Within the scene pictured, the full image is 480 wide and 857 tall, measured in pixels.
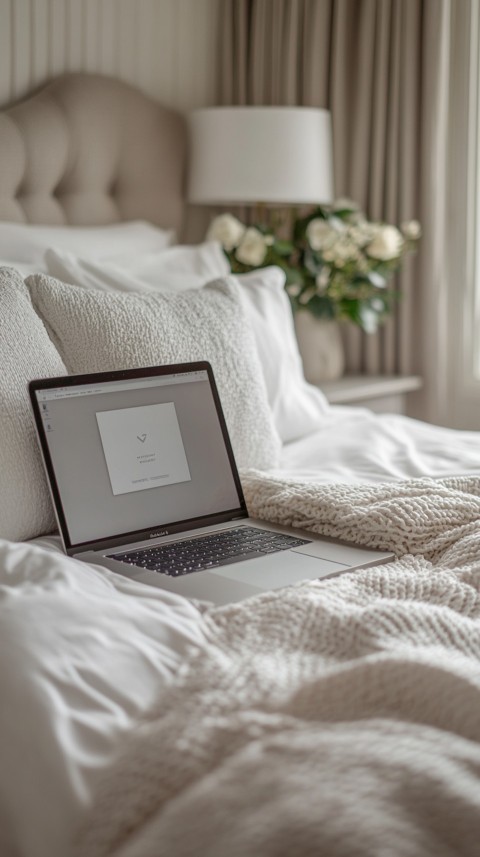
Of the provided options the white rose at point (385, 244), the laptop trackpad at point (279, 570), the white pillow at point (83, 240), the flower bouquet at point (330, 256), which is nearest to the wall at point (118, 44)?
the white pillow at point (83, 240)

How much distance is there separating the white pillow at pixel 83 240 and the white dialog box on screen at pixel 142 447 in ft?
2.18

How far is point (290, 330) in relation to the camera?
2.01m

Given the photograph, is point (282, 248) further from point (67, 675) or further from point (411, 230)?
point (67, 675)

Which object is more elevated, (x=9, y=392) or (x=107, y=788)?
(x=9, y=392)

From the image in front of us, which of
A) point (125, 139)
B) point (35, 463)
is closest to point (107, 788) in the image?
point (35, 463)

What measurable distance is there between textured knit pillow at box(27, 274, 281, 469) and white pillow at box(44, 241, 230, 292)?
0.20 meters

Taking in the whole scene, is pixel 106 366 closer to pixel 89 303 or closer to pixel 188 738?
pixel 89 303

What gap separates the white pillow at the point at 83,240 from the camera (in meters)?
1.92

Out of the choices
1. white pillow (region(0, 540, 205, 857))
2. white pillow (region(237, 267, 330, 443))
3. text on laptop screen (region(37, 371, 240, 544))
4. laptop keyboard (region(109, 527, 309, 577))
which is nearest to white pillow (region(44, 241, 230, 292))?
white pillow (region(237, 267, 330, 443))

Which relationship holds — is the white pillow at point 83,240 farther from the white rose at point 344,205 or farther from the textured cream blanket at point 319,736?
the textured cream blanket at point 319,736

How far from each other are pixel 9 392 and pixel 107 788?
0.67 m

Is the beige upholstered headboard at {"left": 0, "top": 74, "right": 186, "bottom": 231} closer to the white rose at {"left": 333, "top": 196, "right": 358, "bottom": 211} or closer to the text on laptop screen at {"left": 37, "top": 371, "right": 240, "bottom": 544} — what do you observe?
the white rose at {"left": 333, "top": 196, "right": 358, "bottom": 211}

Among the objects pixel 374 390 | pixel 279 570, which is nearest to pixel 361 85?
pixel 374 390

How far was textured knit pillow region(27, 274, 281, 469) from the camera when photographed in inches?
Answer: 56.3
